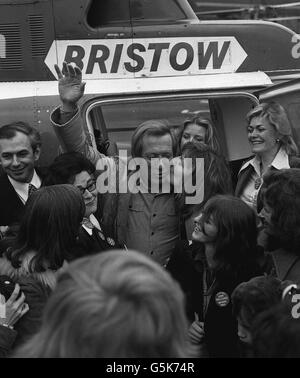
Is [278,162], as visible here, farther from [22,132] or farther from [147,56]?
[22,132]

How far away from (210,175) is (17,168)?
→ 115 cm

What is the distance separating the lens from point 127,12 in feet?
20.6

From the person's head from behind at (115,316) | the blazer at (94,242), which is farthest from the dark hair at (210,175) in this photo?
the person's head from behind at (115,316)

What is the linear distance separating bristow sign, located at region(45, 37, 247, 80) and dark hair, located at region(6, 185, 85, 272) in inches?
91.4

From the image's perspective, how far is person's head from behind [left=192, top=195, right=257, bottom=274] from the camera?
4277mm

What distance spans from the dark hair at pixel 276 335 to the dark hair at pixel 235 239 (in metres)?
1.50

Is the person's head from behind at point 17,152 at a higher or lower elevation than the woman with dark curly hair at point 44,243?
higher

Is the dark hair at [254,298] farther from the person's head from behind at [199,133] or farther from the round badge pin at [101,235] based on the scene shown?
the person's head from behind at [199,133]

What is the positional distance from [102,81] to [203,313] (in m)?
2.32

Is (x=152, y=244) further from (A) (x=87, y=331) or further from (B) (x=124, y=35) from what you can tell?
(A) (x=87, y=331)

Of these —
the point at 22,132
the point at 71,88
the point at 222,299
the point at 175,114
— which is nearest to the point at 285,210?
the point at 222,299

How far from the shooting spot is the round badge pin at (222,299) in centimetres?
420

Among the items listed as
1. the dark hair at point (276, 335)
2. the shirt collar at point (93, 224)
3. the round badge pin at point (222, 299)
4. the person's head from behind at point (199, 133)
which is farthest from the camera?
the person's head from behind at point (199, 133)
